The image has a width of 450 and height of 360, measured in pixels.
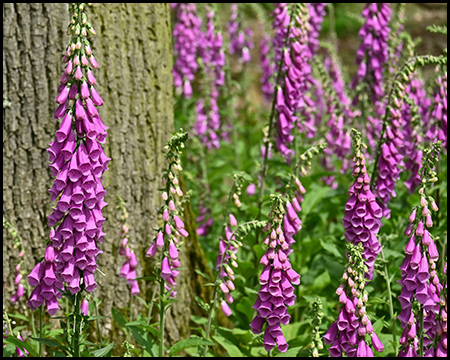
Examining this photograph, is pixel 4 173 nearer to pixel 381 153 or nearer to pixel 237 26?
pixel 381 153

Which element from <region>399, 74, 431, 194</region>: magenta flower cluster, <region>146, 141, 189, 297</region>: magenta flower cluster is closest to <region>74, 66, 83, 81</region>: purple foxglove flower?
<region>146, 141, 189, 297</region>: magenta flower cluster

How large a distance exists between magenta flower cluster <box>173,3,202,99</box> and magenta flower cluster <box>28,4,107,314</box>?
4.55 m

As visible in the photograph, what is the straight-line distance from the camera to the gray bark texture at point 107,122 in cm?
422

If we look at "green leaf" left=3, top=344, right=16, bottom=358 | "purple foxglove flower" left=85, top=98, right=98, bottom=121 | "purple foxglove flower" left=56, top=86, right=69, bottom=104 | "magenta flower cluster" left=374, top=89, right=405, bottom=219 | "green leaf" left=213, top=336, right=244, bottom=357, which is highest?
"purple foxglove flower" left=56, top=86, right=69, bottom=104

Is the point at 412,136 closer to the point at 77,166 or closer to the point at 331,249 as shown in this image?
the point at 331,249

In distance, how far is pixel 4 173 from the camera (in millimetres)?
4301

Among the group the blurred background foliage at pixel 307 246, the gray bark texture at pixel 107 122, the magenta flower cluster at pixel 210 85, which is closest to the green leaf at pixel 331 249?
the blurred background foliage at pixel 307 246

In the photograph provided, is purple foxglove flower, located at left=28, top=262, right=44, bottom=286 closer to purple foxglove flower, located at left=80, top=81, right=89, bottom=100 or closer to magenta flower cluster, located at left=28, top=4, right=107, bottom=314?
magenta flower cluster, located at left=28, top=4, right=107, bottom=314

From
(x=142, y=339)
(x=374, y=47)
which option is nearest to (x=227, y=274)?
(x=142, y=339)

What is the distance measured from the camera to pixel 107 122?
14.2 ft

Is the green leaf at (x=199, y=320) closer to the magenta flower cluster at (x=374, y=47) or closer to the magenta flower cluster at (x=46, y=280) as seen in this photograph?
the magenta flower cluster at (x=46, y=280)

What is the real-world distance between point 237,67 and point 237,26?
4959mm

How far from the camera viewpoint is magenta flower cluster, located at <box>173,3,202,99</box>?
7.42 metres

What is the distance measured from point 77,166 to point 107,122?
1471mm
